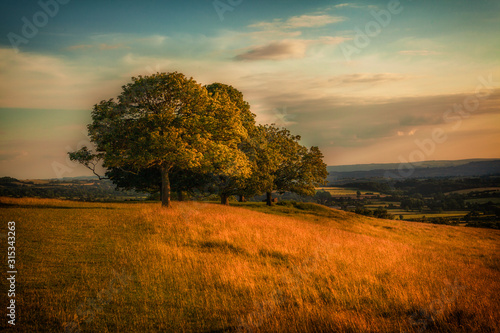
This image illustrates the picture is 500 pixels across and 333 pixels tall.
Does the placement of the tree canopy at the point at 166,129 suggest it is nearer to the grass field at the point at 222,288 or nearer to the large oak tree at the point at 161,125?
the large oak tree at the point at 161,125

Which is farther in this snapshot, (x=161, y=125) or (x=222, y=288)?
(x=161, y=125)

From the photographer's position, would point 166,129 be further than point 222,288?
Yes

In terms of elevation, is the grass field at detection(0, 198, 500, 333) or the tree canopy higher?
the tree canopy

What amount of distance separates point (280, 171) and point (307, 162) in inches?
199

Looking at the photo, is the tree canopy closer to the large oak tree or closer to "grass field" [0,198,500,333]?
the large oak tree

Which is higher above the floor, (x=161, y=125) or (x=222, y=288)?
(x=161, y=125)

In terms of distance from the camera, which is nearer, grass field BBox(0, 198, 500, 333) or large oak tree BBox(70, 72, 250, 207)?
grass field BBox(0, 198, 500, 333)

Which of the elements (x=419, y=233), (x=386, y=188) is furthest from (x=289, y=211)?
(x=386, y=188)

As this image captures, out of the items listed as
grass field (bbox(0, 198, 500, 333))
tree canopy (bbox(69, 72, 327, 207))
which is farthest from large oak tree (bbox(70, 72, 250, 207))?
grass field (bbox(0, 198, 500, 333))

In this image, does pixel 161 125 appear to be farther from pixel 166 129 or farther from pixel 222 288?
pixel 222 288

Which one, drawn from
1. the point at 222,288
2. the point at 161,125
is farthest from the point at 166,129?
the point at 222,288

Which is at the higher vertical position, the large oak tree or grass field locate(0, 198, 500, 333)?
the large oak tree

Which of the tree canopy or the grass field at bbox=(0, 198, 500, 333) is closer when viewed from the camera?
the grass field at bbox=(0, 198, 500, 333)

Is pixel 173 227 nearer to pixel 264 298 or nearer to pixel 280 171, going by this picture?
pixel 264 298
